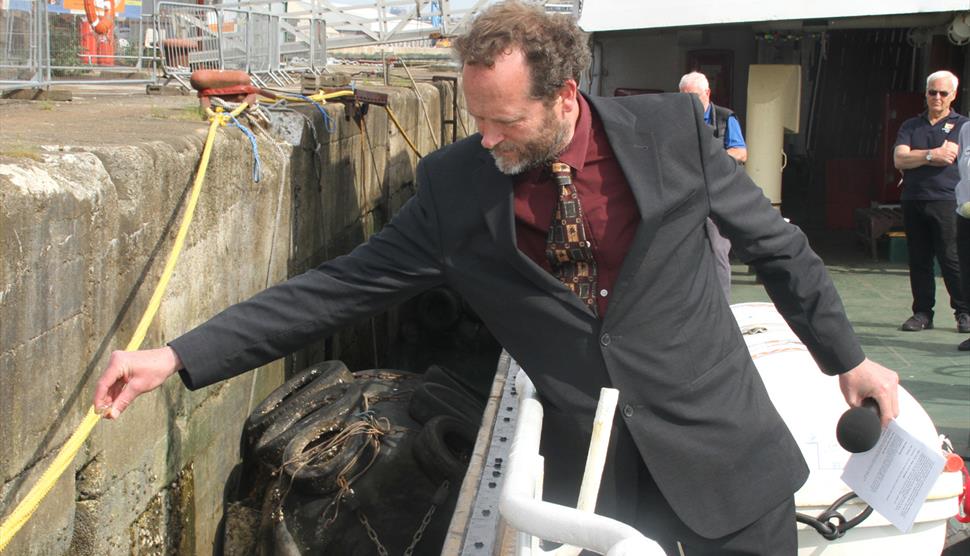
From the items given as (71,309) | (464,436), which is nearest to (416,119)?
(464,436)

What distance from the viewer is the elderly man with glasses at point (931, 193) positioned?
27.4 ft

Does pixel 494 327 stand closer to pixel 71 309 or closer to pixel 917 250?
pixel 71 309

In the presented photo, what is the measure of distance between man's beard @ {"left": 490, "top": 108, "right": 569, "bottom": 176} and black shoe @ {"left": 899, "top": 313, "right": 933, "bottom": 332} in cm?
688

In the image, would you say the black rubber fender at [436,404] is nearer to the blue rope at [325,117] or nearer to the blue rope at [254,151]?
the blue rope at [254,151]

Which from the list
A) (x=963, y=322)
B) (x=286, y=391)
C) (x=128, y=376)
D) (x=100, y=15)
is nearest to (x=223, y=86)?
(x=286, y=391)

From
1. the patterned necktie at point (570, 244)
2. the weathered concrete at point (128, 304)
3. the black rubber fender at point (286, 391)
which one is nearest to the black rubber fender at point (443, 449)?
the black rubber fender at point (286, 391)

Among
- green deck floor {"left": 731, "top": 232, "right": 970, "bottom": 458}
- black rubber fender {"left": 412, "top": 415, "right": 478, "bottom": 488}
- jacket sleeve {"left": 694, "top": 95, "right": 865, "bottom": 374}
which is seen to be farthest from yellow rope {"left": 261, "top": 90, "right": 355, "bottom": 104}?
jacket sleeve {"left": 694, "top": 95, "right": 865, "bottom": 374}

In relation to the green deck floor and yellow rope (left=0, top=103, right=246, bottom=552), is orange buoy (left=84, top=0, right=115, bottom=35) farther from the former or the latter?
the green deck floor

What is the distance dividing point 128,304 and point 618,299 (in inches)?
91.4

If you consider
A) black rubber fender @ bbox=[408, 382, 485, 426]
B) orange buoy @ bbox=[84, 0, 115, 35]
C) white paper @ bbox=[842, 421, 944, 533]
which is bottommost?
black rubber fender @ bbox=[408, 382, 485, 426]

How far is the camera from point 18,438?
3.28 metres

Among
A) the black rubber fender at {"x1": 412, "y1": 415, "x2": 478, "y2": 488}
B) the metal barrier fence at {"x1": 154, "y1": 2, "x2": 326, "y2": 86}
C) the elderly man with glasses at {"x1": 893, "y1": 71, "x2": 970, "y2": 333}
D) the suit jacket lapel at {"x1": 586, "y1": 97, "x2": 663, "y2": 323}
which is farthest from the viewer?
the metal barrier fence at {"x1": 154, "y1": 2, "x2": 326, "y2": 86}

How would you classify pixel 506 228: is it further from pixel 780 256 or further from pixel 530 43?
pixel 780 256

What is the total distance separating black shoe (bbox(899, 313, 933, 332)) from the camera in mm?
8594
